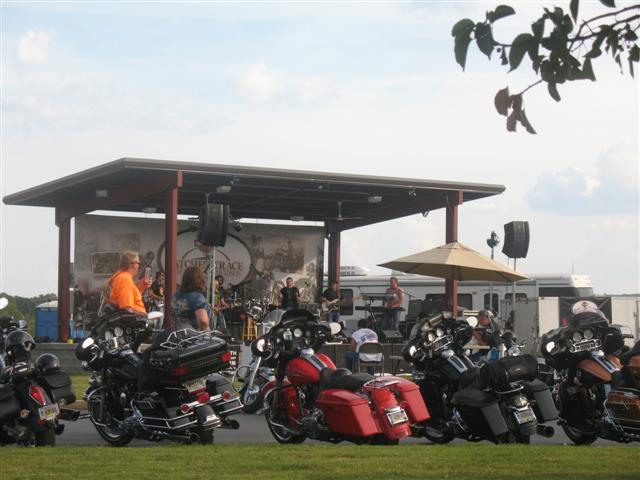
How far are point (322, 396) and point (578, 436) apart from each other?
269 cm

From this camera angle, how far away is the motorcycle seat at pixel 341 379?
10.6m

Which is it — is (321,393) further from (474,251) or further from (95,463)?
(474,251)

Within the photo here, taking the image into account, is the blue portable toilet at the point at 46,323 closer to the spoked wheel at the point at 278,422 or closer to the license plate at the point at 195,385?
the spoked wheel at the point at 278,422

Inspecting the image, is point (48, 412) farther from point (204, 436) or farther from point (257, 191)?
point (257, 191)

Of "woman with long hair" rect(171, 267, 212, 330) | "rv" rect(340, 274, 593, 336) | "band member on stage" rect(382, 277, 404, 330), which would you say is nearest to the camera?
"woman with long hair" rect(171, 267, 212, 330)

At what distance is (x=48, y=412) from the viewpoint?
34.0ft

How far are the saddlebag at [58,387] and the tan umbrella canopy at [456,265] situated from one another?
1069 cm

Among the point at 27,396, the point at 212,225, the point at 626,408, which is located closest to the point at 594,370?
the point at 626,408

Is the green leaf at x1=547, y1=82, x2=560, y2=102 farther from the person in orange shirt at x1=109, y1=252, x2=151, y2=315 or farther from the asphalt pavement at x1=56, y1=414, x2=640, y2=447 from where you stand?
the person in orange shirt at x1=109, y1=252, x2=151, y2=315

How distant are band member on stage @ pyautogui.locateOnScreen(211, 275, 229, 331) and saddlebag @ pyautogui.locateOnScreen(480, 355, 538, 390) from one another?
46.1ft

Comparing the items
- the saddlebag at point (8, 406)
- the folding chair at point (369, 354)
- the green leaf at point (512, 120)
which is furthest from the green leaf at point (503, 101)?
the folding chair at point (369, 354)

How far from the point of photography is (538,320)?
103 ft

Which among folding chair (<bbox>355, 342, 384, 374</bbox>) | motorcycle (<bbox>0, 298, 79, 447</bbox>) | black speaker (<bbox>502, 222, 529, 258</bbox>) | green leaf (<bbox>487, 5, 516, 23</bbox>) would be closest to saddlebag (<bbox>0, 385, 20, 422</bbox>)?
motorcycle (<bbox>0, 298, 79, 447</bbox>)

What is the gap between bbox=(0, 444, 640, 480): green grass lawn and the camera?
335 inches
